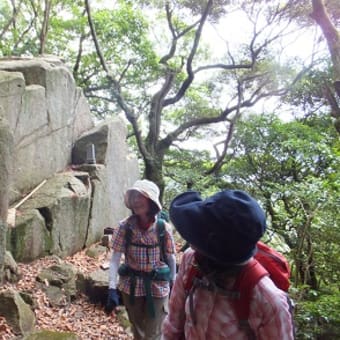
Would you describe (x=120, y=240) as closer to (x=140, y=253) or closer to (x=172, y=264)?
(x=140, y=253)

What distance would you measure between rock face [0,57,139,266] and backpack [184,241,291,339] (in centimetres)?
404

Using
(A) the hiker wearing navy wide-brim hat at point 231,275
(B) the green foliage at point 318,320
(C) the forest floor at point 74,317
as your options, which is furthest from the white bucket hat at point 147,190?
(C) the forest floor at point 74,317

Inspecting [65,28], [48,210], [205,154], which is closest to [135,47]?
[65,28]

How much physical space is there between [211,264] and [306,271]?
3.56m

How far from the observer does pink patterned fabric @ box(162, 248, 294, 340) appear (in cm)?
157

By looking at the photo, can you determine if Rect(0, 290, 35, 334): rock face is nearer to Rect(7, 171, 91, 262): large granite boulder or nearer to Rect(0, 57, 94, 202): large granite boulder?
Rect(7, 171, 91, 262): large granite boulder

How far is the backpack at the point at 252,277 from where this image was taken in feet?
5.32

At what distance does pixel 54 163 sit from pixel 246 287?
304 inches

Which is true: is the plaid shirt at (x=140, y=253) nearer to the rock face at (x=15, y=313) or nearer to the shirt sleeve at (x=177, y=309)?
the rock face at (x=15, y=313)

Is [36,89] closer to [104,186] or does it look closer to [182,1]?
[104,186]

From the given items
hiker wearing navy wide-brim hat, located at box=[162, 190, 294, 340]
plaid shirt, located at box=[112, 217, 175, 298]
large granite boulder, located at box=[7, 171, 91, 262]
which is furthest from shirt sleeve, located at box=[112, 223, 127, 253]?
large granite boulder, located at box=[7, 171, 91, 262]

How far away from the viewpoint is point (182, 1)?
13.1 m

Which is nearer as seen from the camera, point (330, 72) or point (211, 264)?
point (211, 264)

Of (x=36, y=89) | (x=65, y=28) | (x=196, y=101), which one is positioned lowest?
(x=36, y=89)
